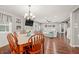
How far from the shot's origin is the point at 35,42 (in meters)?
1.96

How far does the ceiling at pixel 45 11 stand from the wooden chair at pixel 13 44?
36 centimetres

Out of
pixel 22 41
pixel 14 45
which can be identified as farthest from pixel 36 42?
pixel 14 45

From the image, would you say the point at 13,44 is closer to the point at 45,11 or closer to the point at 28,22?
the point at 28,22

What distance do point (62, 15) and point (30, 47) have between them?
0.78m

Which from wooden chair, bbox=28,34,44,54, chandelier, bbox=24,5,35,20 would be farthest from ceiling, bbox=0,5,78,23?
wooden chair, bbox=28,34,44,54

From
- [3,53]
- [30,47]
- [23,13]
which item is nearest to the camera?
[3,53]

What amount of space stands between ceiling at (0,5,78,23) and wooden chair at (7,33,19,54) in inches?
14.1

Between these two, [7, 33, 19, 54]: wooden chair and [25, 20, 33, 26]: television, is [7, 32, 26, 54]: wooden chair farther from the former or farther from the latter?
[25, 20, 33, 26]: television

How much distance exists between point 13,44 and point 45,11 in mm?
726

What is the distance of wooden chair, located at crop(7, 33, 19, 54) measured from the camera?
166 centimetres
